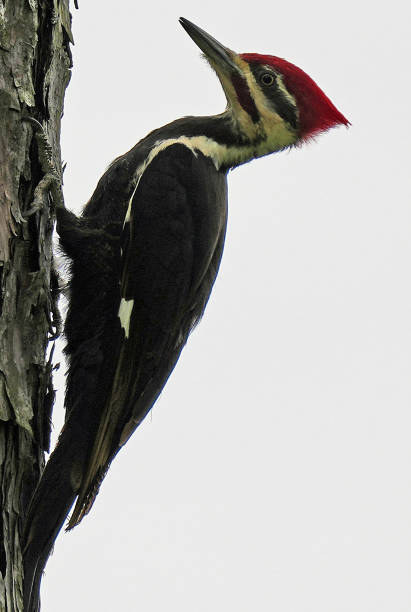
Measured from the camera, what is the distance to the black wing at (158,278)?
2873mm

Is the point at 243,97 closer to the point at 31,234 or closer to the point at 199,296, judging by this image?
the point at 199,296

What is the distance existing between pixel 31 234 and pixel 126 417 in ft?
2.12

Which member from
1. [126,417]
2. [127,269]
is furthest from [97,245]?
[126,417]

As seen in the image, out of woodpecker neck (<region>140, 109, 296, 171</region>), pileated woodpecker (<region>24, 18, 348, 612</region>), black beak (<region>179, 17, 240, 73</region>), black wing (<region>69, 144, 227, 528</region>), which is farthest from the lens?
black beak (<region>179, 17, 240, 73</region>)

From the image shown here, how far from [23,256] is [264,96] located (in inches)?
55.8

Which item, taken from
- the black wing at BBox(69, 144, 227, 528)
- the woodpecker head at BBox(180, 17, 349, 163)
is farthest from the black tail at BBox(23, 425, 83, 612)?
the woodpecker head at BBox(180, 17, 349, 163)

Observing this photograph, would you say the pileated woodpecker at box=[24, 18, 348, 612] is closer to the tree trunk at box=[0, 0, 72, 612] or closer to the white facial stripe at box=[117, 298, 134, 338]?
the white facial stripe at box=[117, 298, 134, 338]

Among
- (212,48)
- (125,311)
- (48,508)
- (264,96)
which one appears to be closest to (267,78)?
(264,96)

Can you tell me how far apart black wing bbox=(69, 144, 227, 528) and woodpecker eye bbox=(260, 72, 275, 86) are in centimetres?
56

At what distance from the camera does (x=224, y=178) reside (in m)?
3.39

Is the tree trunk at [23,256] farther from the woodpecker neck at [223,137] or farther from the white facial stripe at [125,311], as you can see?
the woodpecker neck at [223,137]

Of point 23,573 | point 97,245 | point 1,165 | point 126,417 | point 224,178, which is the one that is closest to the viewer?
point 23,573

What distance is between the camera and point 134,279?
297 centimetres

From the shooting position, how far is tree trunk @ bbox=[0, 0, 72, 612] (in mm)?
2305
